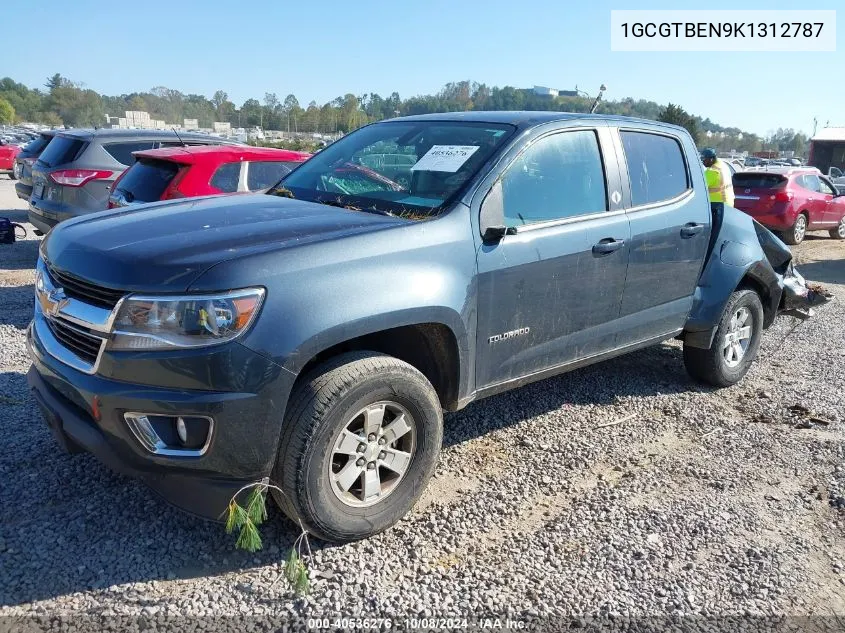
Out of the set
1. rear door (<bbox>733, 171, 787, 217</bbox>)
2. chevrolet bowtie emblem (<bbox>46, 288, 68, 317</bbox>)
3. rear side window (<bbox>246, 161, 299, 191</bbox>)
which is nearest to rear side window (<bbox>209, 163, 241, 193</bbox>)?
rear side window (<bbox>246, 161, 299, 191</bbox>)

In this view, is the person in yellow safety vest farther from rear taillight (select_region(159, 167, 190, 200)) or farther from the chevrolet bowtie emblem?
the chevrolet bowtie emblem

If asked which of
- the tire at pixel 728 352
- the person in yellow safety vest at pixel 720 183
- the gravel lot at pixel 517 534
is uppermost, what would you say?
the person in yellow safety vest at pixel 720 183

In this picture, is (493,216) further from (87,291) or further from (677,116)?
(677,116)

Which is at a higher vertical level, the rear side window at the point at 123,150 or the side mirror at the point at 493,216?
the rear side window at the point at 123,150

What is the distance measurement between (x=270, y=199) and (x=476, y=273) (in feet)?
4.19

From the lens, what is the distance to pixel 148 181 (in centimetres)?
666

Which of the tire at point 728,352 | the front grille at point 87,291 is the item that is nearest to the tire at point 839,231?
the tire at point 728,352

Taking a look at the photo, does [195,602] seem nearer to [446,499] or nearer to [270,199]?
[446,499]

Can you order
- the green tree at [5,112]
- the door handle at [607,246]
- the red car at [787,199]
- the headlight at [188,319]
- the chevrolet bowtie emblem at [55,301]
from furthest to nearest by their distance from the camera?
the green tree at [5,112] → the red car at [787,199] → the door handle at [607,246] → the chevrolet bowtie emblem at [55,301] → the headlight at [188,319]

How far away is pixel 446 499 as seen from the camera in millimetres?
3512

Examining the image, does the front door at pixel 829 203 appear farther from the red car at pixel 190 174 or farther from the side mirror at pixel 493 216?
the side mirror at pixel 493 216

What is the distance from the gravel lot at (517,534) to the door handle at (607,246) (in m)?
1.16

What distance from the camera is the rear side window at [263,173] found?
23.4 feet

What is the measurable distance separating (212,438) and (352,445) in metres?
0.61
